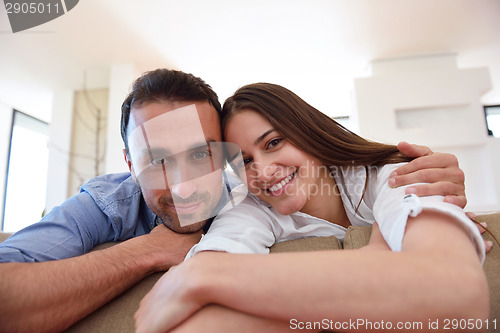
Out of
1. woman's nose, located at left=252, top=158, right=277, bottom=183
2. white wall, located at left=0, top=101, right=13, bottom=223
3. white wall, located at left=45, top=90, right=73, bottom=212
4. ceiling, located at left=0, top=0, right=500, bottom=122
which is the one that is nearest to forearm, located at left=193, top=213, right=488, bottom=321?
woman's nose, located at left=252, top=158, right=277, bottom=183

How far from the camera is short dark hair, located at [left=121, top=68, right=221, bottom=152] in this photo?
1136 millimetres

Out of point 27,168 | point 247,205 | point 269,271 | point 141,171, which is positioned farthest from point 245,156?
point 27,168

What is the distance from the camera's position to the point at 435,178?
2.69ft

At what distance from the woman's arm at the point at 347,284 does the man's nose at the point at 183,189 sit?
17.3 inches

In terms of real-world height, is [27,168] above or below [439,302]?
above

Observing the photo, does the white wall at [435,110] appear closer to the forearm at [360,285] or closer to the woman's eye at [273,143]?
the woman's eye at [273,143]

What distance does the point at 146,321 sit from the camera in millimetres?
623

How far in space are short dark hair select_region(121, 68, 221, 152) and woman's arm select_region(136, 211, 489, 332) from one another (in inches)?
27.1

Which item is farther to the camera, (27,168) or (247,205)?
(27,168)

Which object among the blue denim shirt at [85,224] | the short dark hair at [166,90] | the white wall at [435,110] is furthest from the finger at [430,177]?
the white wall at [435,110]

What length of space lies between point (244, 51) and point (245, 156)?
131 inches

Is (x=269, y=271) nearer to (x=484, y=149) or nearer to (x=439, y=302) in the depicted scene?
(x=439, y=302)

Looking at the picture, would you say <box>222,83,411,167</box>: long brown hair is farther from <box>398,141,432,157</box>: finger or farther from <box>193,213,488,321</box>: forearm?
<box>193,213,488,321</box>: forearm

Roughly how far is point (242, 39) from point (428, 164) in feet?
11.0
